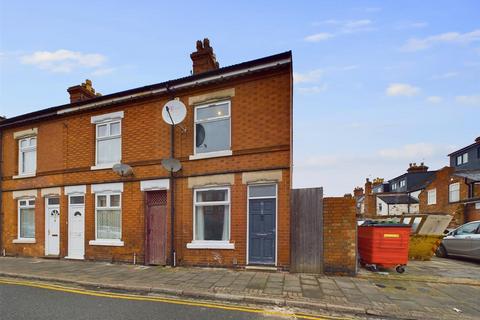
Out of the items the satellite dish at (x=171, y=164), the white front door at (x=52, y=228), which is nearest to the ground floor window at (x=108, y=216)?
the white front door at (x=52, y=228)

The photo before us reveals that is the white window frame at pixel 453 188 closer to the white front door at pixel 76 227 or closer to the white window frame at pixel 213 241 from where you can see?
the white window frame at pixel 213 241

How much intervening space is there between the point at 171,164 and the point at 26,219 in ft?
30.5

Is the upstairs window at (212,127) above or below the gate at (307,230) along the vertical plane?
above

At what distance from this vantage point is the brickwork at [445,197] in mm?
22484

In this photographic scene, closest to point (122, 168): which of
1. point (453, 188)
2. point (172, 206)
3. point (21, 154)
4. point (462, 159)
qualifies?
point (172, 206)

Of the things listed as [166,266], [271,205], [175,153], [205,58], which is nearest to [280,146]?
[271,205]

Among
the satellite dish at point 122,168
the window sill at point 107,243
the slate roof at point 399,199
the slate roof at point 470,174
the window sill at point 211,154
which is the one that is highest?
the window sill at point 211,154

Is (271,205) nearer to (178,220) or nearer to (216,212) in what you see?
(216,212)

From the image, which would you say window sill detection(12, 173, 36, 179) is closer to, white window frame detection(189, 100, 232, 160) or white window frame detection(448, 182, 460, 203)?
white window frame detection(189, 100, 232, 160)

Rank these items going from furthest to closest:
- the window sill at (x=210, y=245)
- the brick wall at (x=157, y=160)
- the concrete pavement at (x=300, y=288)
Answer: the window sill at (x=210, y=245) < the brick wall at (x=157, y=160) < the concrete pavement at (x=300, y=288)

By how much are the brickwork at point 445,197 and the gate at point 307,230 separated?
65.5 feet

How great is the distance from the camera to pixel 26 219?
542 inches

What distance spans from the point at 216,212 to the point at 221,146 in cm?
240

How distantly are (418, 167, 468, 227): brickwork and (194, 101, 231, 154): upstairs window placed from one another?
22073mm
